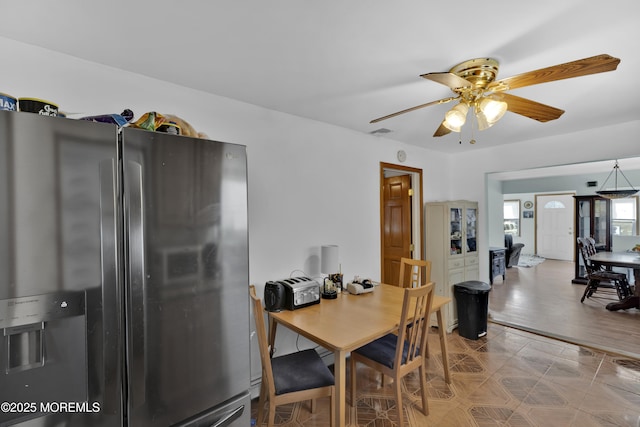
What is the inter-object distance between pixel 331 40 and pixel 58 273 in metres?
1.61

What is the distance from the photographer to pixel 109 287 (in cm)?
111

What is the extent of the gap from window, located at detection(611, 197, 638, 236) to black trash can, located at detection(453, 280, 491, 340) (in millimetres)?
5755

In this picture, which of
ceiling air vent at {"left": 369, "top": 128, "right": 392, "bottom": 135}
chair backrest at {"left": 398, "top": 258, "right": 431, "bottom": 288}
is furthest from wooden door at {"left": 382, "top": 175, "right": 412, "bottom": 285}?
ceiling air vent at {"left": 369, "top": 128, "right": 392, "bottom": 135}

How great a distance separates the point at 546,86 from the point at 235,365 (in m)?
2.80

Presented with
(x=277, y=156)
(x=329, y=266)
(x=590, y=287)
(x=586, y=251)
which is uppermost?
(x=277, y=156)

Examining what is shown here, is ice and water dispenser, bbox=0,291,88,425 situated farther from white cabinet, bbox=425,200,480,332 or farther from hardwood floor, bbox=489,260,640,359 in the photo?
hardwood floor, bbox=489,260,640,359

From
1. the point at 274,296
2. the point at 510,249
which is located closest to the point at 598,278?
the point at 510,249

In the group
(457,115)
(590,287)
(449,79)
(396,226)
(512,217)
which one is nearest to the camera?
(449,79)

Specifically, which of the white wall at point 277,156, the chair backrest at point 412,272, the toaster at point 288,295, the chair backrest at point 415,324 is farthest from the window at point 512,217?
the toaster at point 288,295

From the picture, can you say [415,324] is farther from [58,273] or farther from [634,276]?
[634,276]

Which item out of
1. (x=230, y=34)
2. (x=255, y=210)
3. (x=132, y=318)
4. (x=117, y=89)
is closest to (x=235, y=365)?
(x=132, y=318)

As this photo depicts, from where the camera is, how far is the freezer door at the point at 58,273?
3.11ft

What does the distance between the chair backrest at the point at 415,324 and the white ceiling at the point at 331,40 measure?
146 centimetres

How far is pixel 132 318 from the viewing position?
1161mm
